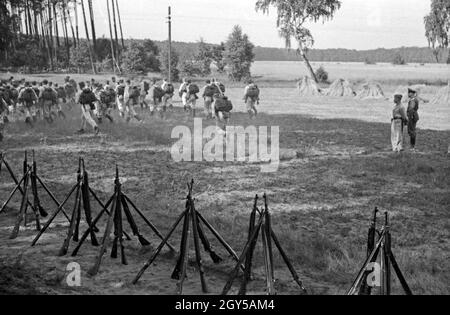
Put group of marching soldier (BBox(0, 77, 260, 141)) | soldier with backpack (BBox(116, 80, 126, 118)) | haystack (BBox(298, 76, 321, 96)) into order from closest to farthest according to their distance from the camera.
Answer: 1. group of marching soldier (BBox(0, 77, 260, 141))
2. soldier with backpack (BBox(116, 80, 126, 118))
3. haystack (BBox(298, 76, 321, 96))

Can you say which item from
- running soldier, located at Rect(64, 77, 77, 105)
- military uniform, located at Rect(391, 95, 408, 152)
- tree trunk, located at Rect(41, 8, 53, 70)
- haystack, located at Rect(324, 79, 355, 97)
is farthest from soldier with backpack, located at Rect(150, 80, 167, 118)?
tree trunk, located at Rect(41, 8, 53, 70)

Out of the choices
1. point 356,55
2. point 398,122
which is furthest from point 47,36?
point 356,55

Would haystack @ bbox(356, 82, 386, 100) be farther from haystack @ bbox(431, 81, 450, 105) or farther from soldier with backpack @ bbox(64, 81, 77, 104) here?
soldier with backpack @ bbox(64, 81, 77, 104)

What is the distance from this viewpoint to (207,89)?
21469 millimetres

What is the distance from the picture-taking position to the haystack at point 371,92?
128 ft

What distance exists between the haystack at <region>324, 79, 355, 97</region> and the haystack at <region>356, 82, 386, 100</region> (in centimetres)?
140

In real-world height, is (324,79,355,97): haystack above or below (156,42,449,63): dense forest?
below

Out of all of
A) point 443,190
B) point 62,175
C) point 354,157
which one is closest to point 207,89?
point 354,157

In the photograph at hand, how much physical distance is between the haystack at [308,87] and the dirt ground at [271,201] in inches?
1002

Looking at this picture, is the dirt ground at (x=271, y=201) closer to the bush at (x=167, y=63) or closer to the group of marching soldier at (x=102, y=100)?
the group of marching soldier at (x=102, y=100)

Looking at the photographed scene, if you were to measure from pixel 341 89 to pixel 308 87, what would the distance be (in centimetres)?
369

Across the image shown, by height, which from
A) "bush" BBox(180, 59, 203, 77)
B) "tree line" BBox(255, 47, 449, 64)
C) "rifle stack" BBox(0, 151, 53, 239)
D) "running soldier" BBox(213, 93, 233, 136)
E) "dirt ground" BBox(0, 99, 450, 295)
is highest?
"tree line" BBox(255, 47, 449, 64)

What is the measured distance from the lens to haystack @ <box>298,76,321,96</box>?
4450 cm

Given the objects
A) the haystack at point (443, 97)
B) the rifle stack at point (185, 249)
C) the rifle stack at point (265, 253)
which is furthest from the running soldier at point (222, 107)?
the haystack at point (443, 97)
